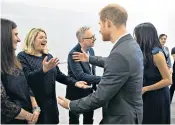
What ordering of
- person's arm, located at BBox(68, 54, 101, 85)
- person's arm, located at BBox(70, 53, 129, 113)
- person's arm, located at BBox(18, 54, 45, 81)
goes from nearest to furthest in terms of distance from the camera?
person's arm, located at BBox(70, 53, 129, 113), person's arm, located at BBox(18, 54, 45, 81), person's arm, located at BBox(68, 54, 101, 85)

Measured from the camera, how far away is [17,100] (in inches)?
70.4

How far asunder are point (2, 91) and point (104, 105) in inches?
23.6

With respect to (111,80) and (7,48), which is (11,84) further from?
(111,80)

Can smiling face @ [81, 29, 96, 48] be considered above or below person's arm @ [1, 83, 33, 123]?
above

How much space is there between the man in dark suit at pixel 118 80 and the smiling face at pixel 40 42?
0.85 m

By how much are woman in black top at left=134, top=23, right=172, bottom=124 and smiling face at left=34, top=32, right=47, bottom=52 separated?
782mm

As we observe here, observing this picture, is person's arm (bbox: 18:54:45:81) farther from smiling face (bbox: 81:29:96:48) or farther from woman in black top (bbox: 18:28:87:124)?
smiling face (bbox: 81:29:96:48)

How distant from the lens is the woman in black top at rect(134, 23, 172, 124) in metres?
2.22

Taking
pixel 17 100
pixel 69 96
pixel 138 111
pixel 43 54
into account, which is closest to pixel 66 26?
pixel 69 96

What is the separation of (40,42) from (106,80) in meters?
1.01

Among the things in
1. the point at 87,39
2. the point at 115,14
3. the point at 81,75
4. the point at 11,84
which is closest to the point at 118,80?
the point at 115,14

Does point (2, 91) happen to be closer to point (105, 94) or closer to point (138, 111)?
point (105, 94)

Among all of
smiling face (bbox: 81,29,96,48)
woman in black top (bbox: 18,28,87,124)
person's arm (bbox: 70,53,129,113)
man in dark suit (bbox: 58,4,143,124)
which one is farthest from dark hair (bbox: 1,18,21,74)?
smiling face (bbox: 81,29,96,48)

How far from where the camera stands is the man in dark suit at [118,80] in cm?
146
